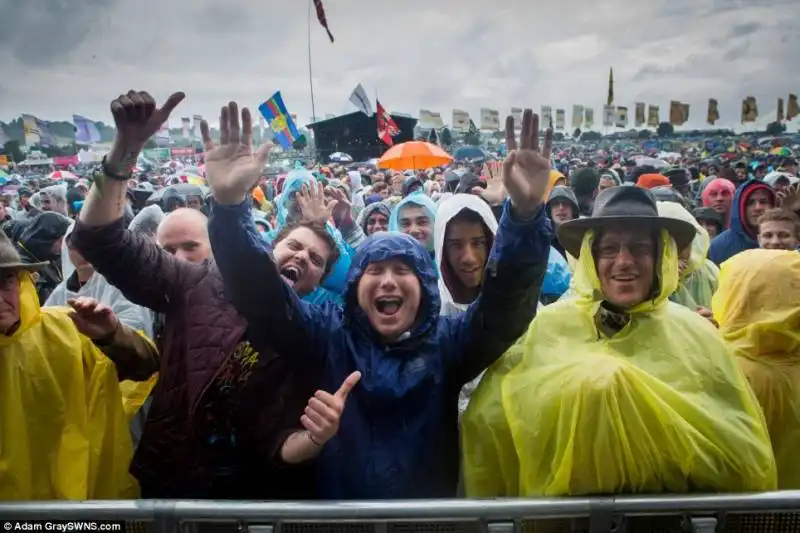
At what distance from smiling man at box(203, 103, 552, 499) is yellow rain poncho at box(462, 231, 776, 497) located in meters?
0.11

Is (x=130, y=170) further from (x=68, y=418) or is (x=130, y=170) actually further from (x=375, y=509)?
(x=375, y=509)

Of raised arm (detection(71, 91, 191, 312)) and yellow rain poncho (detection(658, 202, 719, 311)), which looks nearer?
raised arm (detection(71, 91, 191, 312))

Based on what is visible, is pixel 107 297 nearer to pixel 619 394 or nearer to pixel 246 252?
pixel 246 252

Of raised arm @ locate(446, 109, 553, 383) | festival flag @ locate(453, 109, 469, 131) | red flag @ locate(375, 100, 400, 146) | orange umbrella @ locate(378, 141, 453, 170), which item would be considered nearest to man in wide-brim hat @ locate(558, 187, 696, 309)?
raised arm @ locate(446, 109, 553, 383)

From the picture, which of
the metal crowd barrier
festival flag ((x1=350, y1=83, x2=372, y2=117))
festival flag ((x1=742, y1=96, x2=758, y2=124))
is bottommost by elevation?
the metal crowd barrier

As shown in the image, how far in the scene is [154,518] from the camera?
1448 millimetres

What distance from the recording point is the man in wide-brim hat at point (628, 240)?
5.97 feet

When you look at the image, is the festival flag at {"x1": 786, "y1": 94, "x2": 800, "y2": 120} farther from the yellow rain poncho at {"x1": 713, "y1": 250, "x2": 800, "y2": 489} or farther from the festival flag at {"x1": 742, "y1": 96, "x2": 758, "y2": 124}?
the yellow rain poncho at {"x1": 713, "y1": 250, "x2": 800, "y2": 489}

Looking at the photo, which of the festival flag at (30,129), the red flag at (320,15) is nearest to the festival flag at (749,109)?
the red flag at (320,15)

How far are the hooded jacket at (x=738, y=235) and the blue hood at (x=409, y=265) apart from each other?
3.65m

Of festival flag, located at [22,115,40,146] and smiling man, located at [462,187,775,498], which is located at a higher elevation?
festival flag, located at [22,115,40,146]

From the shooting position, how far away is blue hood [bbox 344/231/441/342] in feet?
6.25

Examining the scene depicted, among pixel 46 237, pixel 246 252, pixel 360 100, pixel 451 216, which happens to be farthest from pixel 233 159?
pixel 360 100

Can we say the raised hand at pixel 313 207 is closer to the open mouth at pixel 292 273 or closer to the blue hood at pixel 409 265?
the open mouth at pixel 292 273
